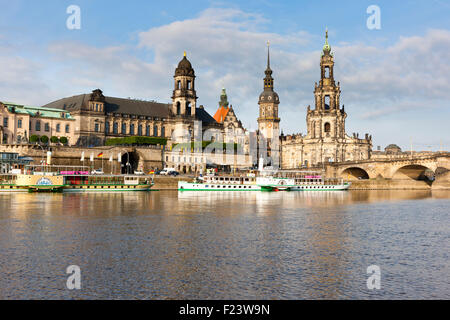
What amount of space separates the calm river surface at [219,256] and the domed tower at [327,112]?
248 ft

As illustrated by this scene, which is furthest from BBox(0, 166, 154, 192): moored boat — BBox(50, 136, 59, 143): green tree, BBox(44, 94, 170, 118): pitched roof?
BBox(44, 94, 170, 118): pitched roof

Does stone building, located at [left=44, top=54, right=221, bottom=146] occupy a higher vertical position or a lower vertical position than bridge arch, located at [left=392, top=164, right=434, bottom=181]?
higher

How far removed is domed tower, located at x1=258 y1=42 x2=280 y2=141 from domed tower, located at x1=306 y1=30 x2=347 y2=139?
33.2 ft

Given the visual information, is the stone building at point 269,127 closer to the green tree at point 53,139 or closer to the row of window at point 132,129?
the row of window at point 132,129

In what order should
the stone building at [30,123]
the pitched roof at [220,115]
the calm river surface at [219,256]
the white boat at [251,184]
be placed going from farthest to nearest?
the pitched roof at [220,115] < the stone building at [30,123] < the white boat at [251,184] < the calm river surface at [219,256]

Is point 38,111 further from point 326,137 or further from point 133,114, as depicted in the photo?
point 326,137

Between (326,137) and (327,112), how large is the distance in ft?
19.0

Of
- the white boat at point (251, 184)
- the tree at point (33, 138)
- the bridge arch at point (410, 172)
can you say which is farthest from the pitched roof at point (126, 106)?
the bridge arch at point (410, 172)

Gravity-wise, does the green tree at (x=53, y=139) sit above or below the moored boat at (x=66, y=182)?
above

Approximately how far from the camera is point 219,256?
64.4 ft

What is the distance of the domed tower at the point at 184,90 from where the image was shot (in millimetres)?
104875

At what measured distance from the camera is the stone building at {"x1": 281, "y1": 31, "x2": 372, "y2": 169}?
106688 millimetres

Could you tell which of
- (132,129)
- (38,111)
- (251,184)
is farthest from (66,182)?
(132,129)

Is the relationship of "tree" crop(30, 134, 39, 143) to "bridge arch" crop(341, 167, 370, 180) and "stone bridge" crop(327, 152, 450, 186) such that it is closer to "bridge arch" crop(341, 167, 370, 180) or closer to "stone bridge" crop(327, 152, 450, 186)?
"stone bridge" crop(327, 152, 450, 186)
